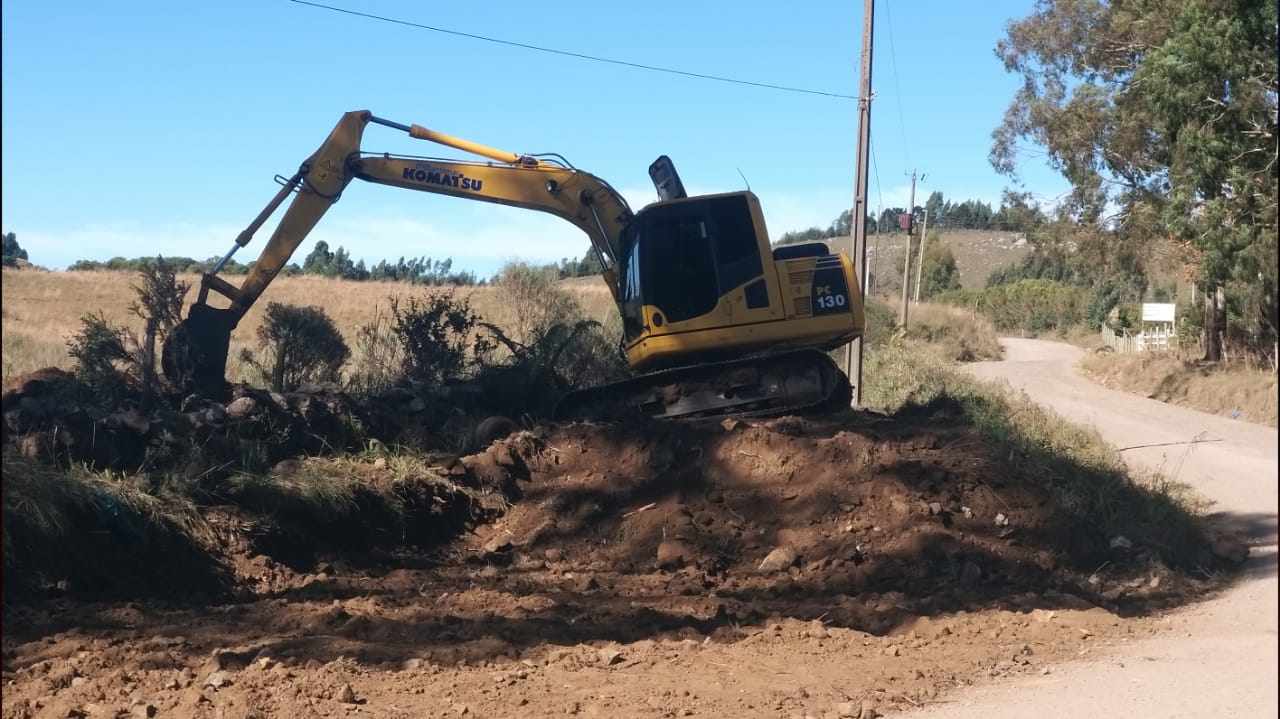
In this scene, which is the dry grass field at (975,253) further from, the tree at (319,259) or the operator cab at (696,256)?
the operator cab at (696,256)

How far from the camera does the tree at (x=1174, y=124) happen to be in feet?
17.6

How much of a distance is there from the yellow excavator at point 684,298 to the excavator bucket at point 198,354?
0.01 metres

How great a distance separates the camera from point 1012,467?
1058 centimetres

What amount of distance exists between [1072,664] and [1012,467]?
13.6 feet

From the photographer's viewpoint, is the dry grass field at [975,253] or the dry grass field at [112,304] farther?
the dry grass field at [975,253]

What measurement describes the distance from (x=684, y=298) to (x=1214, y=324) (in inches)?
359

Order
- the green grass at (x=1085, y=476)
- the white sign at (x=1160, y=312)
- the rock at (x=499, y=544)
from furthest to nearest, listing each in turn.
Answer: the green grass at (x=1085, y=476), the rock at (x=499, y=544), the white sign at (x=1160, y=312)

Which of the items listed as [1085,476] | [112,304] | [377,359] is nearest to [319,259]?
[112,304]

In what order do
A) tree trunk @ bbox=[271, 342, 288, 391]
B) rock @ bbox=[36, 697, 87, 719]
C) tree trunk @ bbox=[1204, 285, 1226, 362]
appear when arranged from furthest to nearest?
tree trunk @ bbox=[271, 342, 288, 391]
rock @ bbox=[36, 697, 87, 719]
tree trunk @ bbox=[1204, 285, 1226, 362]

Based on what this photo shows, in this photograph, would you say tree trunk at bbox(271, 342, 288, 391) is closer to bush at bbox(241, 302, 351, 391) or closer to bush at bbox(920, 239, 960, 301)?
bush at bbox(241, 302, 351, 391)

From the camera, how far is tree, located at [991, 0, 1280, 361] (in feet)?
17.6

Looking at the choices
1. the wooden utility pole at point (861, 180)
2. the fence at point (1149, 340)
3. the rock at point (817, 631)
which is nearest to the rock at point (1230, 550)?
the fence at point (1149, 340)

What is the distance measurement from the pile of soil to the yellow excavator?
1186 mm

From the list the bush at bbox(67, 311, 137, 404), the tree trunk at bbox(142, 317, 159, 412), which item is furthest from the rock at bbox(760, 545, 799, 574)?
the bush at bbox(67, 311, 137, 404)
